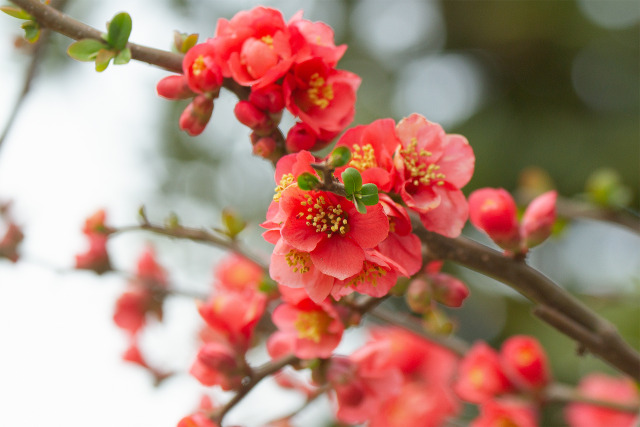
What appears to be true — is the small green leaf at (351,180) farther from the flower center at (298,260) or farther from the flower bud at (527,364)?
the flower bud at (527,364)

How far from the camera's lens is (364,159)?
19.9 inches

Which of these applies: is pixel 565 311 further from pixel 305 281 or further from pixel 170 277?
pixel 170 277

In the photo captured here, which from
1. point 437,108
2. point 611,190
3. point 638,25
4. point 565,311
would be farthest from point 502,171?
point 565,311

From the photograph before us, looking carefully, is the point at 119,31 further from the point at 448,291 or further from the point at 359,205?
the point at 448,291

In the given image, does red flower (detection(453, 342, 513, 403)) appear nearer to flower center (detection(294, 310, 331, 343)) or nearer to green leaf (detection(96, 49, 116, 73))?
flower center (detection(294, 310, 331, 343))

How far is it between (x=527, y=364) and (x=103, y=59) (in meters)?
0.84

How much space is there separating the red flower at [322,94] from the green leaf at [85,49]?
184 millimetres

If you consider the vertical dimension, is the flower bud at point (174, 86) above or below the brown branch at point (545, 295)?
above

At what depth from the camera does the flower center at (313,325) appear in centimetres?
62

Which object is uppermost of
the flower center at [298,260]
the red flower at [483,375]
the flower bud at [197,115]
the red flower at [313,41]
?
the red flower at [313,41]

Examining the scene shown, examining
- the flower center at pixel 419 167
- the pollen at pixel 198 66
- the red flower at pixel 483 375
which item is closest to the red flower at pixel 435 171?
the flower center at pixel 419 167

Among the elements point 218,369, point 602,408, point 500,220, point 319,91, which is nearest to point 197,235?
point 218,369

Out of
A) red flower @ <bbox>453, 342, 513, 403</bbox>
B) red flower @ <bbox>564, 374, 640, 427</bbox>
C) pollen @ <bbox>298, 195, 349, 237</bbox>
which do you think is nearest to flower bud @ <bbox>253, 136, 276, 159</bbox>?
pollen @ <bbox>298, 195, 349, 237</bbox>

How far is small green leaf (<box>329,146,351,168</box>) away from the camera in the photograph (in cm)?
41
